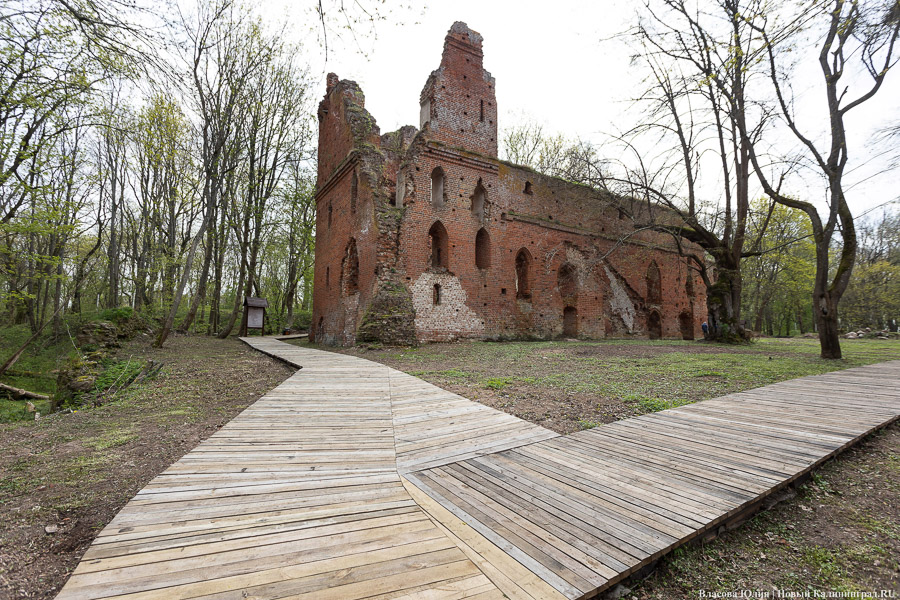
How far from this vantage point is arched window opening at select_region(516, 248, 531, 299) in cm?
1592

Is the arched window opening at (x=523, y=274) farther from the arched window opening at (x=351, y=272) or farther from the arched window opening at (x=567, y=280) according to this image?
the arched window opening at (x=351, y=272)

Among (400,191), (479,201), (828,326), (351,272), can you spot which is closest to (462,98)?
(479,201)

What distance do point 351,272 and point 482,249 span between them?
16.6ft

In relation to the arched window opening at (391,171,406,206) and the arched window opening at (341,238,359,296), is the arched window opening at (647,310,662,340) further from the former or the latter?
the arched window opening at (341,238,359,296)

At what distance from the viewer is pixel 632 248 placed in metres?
19.7

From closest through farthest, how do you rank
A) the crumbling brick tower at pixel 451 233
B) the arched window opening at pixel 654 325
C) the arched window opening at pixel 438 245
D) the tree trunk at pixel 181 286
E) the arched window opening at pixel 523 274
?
the tree trunk at pixel 181 286, the crumbling brick tower at pixel 451 233, the arched window opening at pixel 438 245, the arched window opening at pixel 523 274, the arched window opening at pixel 654 325

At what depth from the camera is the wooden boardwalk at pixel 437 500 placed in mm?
1537

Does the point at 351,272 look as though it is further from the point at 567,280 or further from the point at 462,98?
the point at 567,280

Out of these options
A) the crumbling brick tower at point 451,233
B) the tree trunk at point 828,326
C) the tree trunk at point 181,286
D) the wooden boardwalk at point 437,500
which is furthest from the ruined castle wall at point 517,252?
the wooden boardwalk at point 437,500

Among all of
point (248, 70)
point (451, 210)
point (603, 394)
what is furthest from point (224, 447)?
point (248, 70)

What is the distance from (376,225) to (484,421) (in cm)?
977

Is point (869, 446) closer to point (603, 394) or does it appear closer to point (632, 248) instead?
point (603, 394)

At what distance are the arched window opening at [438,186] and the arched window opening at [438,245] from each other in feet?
2.94

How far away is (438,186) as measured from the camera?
565 inches
